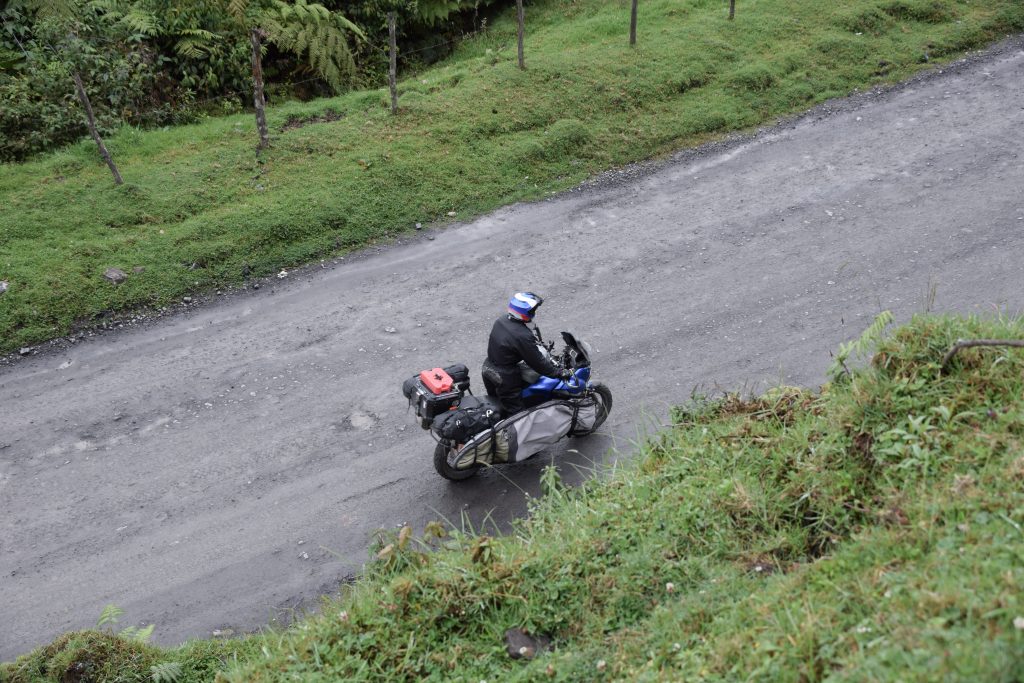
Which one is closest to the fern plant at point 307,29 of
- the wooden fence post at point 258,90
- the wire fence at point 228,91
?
the wire fence at point 228,91

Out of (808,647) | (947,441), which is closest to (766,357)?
(947,441)

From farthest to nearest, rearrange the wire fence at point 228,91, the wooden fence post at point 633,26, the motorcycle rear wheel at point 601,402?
the wooden fence post at point 633,26 < the wire fence at point 228,91 < the motorcycle rear wheel at point 601,402

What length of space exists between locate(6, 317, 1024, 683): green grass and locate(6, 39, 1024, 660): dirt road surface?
Result: 1.43 meters

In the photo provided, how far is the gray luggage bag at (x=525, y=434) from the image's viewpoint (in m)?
7.88

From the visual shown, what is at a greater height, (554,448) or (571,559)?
(571,559)

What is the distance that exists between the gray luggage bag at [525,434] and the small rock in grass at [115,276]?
639cm

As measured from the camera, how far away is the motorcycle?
25.3ft

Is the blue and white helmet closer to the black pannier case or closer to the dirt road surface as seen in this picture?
the black pannier case

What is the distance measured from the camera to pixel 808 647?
14.2 ft

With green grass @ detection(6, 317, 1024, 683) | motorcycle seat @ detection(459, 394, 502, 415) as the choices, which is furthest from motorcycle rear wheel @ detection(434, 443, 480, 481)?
green grass @ detection(6, 317, 1024, 683)

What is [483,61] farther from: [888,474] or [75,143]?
[888,474]

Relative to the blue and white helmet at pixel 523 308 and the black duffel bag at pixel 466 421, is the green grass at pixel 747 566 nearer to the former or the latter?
the black duffel bag at pixel 466 421

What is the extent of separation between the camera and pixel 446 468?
8.02m

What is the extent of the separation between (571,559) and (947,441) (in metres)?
2.71
